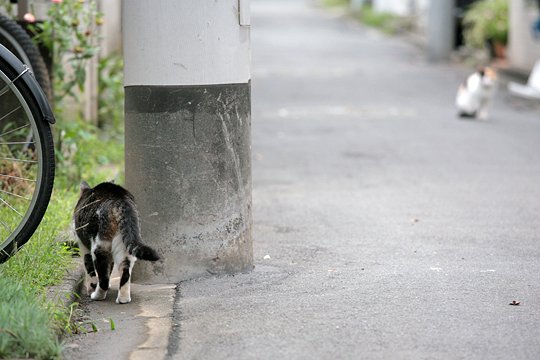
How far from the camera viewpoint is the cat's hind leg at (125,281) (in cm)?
479

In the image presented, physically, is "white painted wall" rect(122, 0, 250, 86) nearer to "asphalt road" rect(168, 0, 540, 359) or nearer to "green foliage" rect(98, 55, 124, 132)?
"asphalt road" rect(168, 0, 540, 359)

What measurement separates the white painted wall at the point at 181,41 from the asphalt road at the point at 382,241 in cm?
103

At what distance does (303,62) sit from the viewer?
20422 mm

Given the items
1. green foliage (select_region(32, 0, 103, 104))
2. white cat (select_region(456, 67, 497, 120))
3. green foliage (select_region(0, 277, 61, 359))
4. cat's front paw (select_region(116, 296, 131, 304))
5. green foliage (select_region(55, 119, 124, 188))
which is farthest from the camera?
white cat (select_region(456, 67, 497, 120))

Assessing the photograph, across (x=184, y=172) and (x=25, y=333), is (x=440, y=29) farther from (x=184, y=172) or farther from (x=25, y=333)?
(x=25, y=333)

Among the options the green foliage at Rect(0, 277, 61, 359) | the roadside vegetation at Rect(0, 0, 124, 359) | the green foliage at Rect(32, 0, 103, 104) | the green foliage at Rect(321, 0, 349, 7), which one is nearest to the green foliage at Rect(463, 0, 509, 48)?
the roadside vegetation at Rect(0, 0, 124, 359)

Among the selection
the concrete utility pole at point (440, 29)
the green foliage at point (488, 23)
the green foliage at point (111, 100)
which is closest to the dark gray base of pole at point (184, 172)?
the green foliage at point (111, 100)

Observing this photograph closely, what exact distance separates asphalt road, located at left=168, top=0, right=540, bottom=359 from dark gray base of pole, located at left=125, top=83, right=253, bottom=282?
18cm

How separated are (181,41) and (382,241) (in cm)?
200

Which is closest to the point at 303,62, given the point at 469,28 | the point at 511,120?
the point at 469,28

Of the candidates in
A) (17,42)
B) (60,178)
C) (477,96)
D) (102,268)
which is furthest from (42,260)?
(477,96)

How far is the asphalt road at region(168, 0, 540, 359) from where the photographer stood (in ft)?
14.2

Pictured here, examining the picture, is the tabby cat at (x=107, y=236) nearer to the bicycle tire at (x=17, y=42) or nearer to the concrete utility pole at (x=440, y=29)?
the bicycle tire at (x=17, y=42)

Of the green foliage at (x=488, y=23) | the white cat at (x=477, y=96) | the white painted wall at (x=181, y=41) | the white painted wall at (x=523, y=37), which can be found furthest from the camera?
the green foliage at (x=488, y=23)
